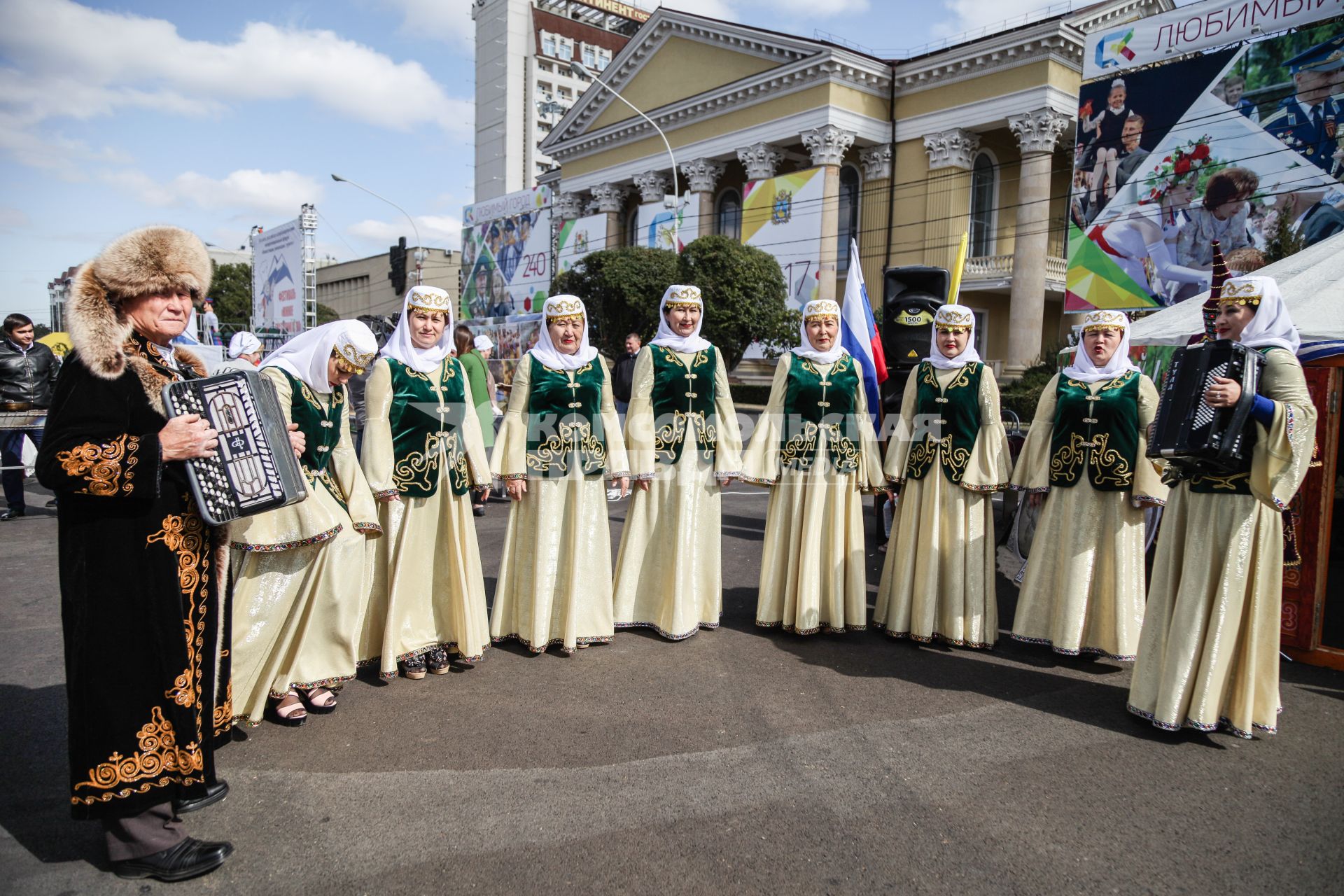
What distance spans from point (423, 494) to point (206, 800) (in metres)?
1.75

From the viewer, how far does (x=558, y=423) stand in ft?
16.3

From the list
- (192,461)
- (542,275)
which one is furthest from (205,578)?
(542,275)

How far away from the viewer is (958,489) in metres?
5.18

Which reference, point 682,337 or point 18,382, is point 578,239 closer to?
point 18,382

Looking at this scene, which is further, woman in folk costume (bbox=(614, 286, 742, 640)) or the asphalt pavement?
woman in folk costume (bbox=(614, 286, 742, 640))

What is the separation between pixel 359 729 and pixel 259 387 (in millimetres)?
1813

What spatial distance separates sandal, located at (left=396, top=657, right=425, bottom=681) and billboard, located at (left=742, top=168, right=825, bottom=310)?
23.6 metres

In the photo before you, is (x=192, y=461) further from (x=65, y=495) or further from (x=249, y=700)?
(x=249, y=700)

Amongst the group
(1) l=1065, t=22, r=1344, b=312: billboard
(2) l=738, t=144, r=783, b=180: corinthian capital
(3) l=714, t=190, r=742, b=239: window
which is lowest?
(1) l=1065, t=22, r=1344, b=312: billboard

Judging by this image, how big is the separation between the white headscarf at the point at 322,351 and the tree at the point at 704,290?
18.2 m

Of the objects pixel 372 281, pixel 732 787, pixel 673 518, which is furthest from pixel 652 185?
pixel 372 281

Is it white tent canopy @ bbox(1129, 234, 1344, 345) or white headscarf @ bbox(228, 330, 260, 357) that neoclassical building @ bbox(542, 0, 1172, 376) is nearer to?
white tent canopy @ bbox(1129, 234, 1344, 345)

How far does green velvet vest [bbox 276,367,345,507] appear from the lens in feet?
12.3

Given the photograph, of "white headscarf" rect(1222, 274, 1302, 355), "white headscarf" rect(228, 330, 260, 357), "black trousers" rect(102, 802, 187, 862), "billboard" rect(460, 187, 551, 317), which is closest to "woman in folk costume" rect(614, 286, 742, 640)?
"white headscarf" rect(1222, 274, 1302, 355)
